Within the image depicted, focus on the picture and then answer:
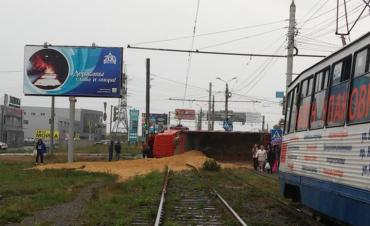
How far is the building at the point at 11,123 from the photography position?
118m

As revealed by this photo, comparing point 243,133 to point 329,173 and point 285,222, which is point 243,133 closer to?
point 285,222

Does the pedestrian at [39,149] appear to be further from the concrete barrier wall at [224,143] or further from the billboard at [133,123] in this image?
the billboard at [133,123]

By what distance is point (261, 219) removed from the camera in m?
13.9

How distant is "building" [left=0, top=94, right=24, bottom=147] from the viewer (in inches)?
4663

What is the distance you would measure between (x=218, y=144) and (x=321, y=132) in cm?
3987

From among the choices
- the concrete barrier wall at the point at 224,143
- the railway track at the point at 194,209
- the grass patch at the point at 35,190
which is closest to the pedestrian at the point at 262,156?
the grass patch at the point at 35,190

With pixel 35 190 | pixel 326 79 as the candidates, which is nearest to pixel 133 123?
pixel 35 190

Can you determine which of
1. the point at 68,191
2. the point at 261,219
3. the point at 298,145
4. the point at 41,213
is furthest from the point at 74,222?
the point at 68,191

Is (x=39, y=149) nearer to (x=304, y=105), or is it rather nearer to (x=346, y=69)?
(x=304, y=105)

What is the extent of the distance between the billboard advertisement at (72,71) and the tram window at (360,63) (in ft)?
107

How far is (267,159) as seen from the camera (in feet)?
120

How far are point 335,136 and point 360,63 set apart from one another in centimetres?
133

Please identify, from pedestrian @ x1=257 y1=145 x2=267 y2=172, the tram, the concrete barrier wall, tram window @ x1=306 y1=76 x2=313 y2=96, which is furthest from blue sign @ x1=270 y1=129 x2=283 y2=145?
tram window @ x1=306 y1=76 x2=313 y2=96

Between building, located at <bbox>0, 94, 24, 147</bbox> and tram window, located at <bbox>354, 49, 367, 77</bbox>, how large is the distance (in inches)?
4367
